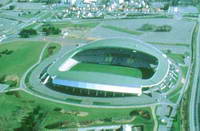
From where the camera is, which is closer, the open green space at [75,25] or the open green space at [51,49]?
the open green space at [51,49]

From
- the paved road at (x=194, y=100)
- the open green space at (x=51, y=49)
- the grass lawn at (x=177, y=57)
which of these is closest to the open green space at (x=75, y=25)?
the open green space at (x=51, y=49)

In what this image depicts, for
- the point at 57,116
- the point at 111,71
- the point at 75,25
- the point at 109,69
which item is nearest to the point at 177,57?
the point at 109,69

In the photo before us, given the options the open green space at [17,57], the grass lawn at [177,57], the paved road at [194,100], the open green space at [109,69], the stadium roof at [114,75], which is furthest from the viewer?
the grass lawn at [177,57]

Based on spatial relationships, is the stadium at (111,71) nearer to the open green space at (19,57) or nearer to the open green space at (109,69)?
the open green space at (109,69)

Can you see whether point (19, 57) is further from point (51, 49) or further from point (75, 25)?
point (75, 25)

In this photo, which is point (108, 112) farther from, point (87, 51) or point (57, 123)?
point (87, 51)

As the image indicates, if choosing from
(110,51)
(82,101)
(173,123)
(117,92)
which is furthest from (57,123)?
(110,51)

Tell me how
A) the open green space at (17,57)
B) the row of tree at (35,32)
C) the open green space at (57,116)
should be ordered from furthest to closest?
the row of tree at (35,32) < the open green space at (17,57) < the open green space at (57,116)
